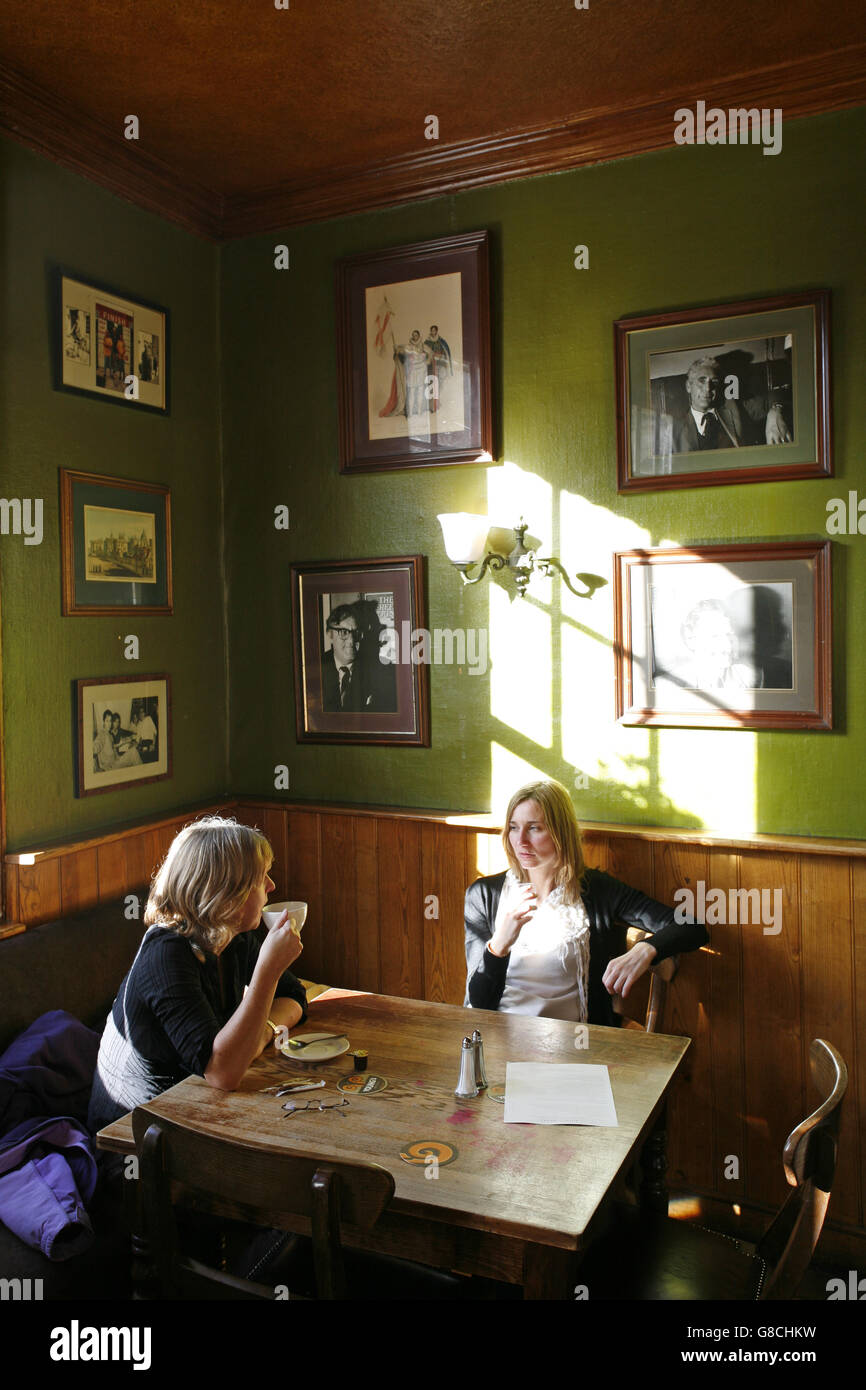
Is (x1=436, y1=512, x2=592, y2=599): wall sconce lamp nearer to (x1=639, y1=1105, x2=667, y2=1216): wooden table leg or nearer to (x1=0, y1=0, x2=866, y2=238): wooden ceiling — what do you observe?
(x1=0, y1=0, x2=866, y2=238): wooden ceiling

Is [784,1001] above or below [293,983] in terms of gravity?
below

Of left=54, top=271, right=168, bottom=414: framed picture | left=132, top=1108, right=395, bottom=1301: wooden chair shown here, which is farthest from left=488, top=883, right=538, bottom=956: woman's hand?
left=54, top=271, right=168, bottom=414: framed picture

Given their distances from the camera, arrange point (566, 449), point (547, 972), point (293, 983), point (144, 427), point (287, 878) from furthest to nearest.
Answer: point (287, 878), point (144, 427), point (566, 449), point (547, 972), point (293, 983)

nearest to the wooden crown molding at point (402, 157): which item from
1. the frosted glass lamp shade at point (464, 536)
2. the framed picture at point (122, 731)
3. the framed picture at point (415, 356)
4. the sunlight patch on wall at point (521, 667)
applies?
the framed picture at point (415, 356)

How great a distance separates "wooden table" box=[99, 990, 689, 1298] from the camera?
169 centimetres

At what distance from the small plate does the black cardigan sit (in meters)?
0.56

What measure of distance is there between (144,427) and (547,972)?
2.37 m

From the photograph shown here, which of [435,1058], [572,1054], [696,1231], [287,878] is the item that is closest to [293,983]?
[435,1058]

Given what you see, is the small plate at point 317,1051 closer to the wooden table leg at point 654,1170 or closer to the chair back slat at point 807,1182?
the wooden table leg at point 654,1170

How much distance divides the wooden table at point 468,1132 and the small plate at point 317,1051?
2 cm

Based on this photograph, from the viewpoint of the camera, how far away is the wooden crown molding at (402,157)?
3.00m

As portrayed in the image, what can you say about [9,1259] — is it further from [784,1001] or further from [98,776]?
[784,1001]

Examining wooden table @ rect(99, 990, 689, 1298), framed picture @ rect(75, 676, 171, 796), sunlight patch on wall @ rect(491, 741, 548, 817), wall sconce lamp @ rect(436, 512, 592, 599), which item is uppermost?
wall sconce lamp @ rect(436, 512, 592, 599)
